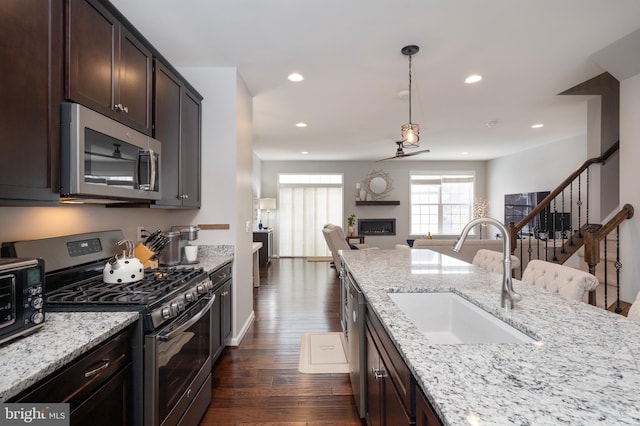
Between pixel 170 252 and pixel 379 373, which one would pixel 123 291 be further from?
pixel 379 373

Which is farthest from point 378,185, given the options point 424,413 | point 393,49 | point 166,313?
point 424,413

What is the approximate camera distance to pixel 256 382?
235 centimetres

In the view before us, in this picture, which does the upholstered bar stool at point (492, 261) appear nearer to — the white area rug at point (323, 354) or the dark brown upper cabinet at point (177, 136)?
the white area rug at point (323, 354)

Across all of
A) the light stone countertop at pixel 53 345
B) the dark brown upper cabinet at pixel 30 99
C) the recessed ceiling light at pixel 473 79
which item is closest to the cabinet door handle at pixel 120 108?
the dark brown upper cabinet at pixel 30 99

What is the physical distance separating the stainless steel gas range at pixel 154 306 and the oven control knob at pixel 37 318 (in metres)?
0.23

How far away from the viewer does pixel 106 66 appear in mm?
1663

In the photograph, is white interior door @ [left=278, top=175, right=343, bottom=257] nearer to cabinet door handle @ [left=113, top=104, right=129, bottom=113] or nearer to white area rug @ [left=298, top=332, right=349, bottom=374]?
white area rug @ [left=298, top=332, right=349, bottom=374]

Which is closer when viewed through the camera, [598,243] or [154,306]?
[154,306]

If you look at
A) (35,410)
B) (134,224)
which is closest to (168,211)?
(134,224)

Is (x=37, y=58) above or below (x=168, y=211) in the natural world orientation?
above

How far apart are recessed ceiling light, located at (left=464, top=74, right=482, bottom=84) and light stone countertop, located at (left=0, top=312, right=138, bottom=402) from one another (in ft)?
11.5

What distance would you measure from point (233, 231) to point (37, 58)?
194cm

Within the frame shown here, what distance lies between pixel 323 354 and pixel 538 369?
2.25 m

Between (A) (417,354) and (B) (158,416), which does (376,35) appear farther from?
(B) (158,416)
